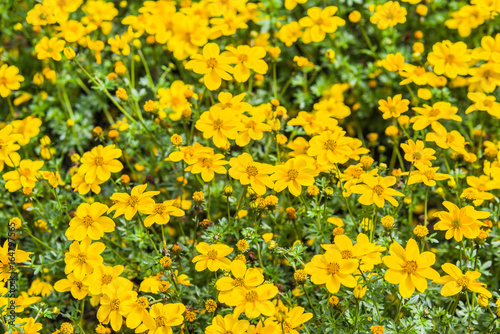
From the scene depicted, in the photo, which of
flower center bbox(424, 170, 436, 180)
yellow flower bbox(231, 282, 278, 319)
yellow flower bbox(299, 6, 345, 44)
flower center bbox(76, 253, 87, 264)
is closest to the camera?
yellow flower bbox(231, 282, 278, 319)

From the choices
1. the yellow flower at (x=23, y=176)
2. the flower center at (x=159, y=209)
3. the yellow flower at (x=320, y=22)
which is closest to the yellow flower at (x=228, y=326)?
the flower center at (x=159, y=209)

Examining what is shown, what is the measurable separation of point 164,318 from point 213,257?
0.91 feet

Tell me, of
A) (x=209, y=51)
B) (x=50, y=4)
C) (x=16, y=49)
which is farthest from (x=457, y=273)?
(x=16, y=49)

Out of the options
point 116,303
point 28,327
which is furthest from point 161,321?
point 28,327

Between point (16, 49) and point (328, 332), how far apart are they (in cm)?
285

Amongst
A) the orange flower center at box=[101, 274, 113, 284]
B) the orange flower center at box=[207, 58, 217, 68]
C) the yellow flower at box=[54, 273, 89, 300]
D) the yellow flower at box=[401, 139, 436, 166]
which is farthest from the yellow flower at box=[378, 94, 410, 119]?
the yellow flower at box=[54, 273, 89, 300]

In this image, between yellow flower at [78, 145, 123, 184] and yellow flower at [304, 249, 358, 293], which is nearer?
yellow flower at [304, 249, 358, 293]

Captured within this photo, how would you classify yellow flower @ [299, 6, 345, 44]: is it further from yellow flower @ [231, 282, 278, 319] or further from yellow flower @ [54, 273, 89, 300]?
yellow flower @ [54, 273, 89, 300]

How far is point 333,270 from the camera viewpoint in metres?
1.73

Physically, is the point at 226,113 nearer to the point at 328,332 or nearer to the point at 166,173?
the point at 166,173

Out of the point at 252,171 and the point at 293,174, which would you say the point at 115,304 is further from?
the point at 293,174

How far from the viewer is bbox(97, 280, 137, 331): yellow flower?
1770 mm

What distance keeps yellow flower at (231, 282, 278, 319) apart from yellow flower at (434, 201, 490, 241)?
27.2 inches

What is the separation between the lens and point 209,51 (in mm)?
2299
